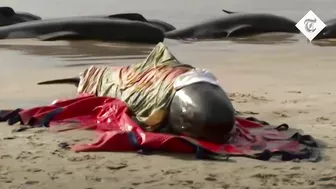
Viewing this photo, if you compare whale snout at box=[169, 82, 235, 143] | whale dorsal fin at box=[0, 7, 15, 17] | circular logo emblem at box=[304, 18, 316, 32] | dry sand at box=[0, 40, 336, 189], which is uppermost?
whale snout at box=[169, 82, 235, 143]

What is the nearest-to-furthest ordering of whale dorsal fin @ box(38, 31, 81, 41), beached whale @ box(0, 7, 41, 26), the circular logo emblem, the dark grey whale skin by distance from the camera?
1. whale dorsal fin @ box(38, 31, 81, 41)
2. the dark grey whale skin
3. the circular logo emblem
4. beached whale @ box(0, 7, 41, 26)

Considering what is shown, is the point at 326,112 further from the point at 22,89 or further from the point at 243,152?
the point at 22,89

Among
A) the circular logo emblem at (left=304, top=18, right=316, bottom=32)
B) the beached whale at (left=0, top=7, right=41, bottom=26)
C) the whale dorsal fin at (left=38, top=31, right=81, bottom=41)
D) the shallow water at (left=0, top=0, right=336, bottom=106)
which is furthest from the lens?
the beached whale at (left=0, top=7, right=41, bottom=26)

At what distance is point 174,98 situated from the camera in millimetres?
6617

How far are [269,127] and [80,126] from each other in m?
1.77

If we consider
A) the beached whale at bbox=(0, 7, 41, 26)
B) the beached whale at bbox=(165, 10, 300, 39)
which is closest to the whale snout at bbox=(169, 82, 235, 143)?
the beached whale at bbox=(165, 10, 300, 39)

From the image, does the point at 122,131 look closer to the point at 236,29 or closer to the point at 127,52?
the point at 127,52

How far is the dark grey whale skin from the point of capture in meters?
15.6

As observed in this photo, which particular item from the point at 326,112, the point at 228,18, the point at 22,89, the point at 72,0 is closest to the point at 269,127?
the point at 326,112

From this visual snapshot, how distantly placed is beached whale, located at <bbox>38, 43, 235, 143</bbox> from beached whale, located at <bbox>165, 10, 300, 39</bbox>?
944 centimetres

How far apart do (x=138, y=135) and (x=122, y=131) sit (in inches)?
6.1

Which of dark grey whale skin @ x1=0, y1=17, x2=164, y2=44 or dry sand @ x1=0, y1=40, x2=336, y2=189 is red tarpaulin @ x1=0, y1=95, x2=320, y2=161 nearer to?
dry sand @ x1=0, y1=40, x2=336, y2=189

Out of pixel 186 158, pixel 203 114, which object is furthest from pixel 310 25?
pixel 186 158

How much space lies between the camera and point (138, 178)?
5.34m
